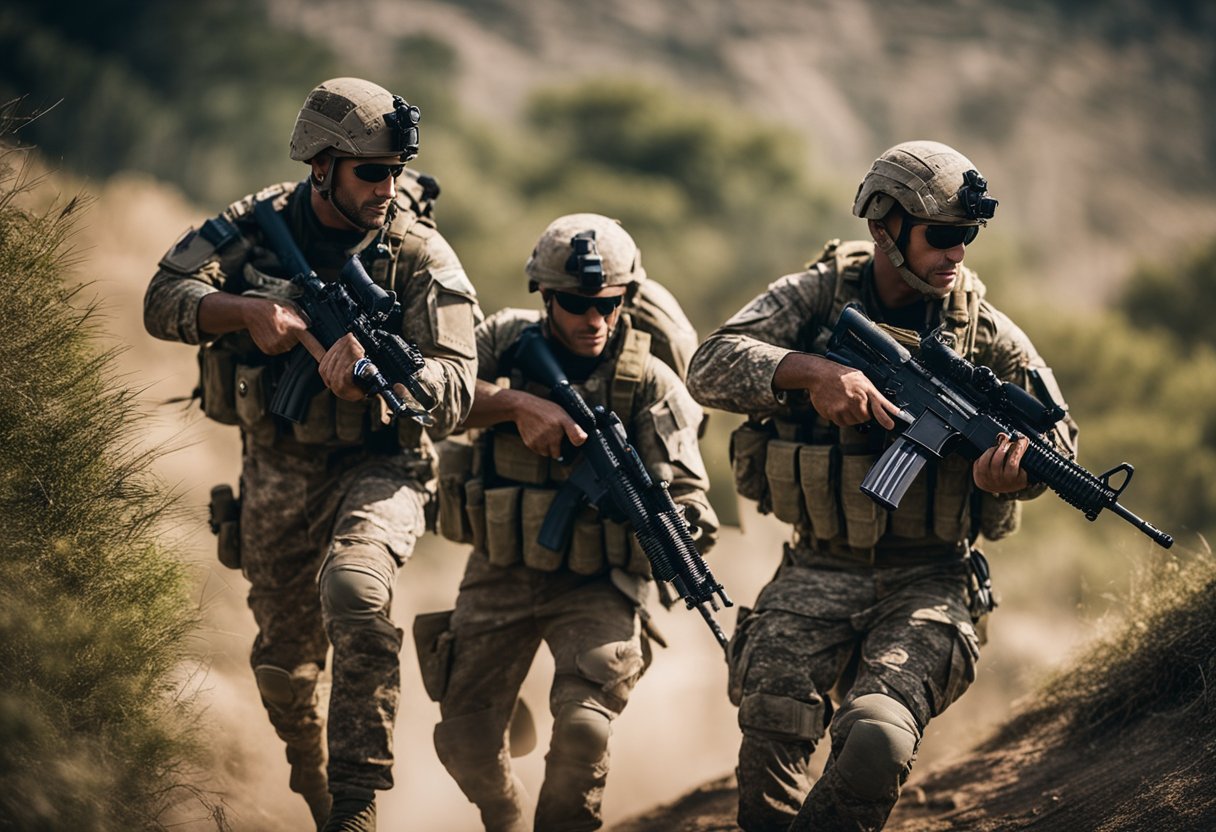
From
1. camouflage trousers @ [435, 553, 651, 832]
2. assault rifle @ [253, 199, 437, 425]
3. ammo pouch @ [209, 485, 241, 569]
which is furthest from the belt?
ammo pouch @ [209, 485, 241, 569]

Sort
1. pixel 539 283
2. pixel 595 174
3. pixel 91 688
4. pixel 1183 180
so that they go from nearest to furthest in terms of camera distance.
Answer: pixel 91 688
pixel 539 283
pixel 595 174
pixel 1183 180

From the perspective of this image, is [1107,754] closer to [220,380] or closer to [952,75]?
[220,380]

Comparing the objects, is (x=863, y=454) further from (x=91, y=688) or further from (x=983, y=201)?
(x=91, y=688)

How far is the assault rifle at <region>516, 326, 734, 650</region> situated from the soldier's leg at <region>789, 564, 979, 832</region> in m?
0.70

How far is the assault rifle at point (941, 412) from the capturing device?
5.88 meters

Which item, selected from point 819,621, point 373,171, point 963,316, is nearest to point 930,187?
point 963,316

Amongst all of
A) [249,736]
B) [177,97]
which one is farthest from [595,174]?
[249,736]

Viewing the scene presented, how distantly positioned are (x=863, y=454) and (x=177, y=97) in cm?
2942

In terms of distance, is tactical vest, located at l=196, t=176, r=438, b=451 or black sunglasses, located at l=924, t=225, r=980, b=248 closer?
black sunglasses, located at l=924, t=225, r=980, b=248

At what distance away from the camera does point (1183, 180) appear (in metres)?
44.2

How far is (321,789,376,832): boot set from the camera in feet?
19.7

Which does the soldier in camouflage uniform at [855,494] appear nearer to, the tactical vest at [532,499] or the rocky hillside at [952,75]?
the tactical vest at [532,499]

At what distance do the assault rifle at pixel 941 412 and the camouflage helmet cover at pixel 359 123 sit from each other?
1.94 m

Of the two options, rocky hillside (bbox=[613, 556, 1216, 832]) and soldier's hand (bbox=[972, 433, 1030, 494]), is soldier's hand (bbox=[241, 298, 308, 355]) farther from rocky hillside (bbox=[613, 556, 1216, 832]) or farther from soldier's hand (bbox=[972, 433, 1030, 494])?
rocky hillside (bbox=[613, 556, 1216, 832])
